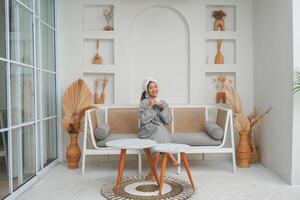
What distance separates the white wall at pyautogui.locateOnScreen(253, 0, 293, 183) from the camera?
10.6 ft

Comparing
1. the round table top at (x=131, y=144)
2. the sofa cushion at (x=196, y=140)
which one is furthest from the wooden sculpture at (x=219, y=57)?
the round table top at (x=131, y=144)

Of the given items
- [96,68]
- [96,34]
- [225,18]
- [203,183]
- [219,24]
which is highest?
[225,18]

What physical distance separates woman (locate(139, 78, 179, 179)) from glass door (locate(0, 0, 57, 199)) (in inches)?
47.1

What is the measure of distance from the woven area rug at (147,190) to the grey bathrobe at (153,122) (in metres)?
0.47

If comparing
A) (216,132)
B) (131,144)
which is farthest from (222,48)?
(131,144)

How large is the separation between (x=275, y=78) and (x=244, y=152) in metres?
1.01

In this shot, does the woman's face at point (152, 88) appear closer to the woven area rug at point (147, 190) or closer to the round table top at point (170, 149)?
the round table top at point (170, 149)

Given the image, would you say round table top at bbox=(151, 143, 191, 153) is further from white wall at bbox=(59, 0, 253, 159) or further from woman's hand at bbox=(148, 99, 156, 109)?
white wall at bbox=(59, 0, 253, 159)

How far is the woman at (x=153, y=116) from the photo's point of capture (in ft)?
11.3

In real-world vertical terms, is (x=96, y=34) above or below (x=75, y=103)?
above

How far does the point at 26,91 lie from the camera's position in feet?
10.2

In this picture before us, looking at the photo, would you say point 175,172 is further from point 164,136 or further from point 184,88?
point 184,88

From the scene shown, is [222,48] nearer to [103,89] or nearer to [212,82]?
[212,82]

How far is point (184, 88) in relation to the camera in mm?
4477
